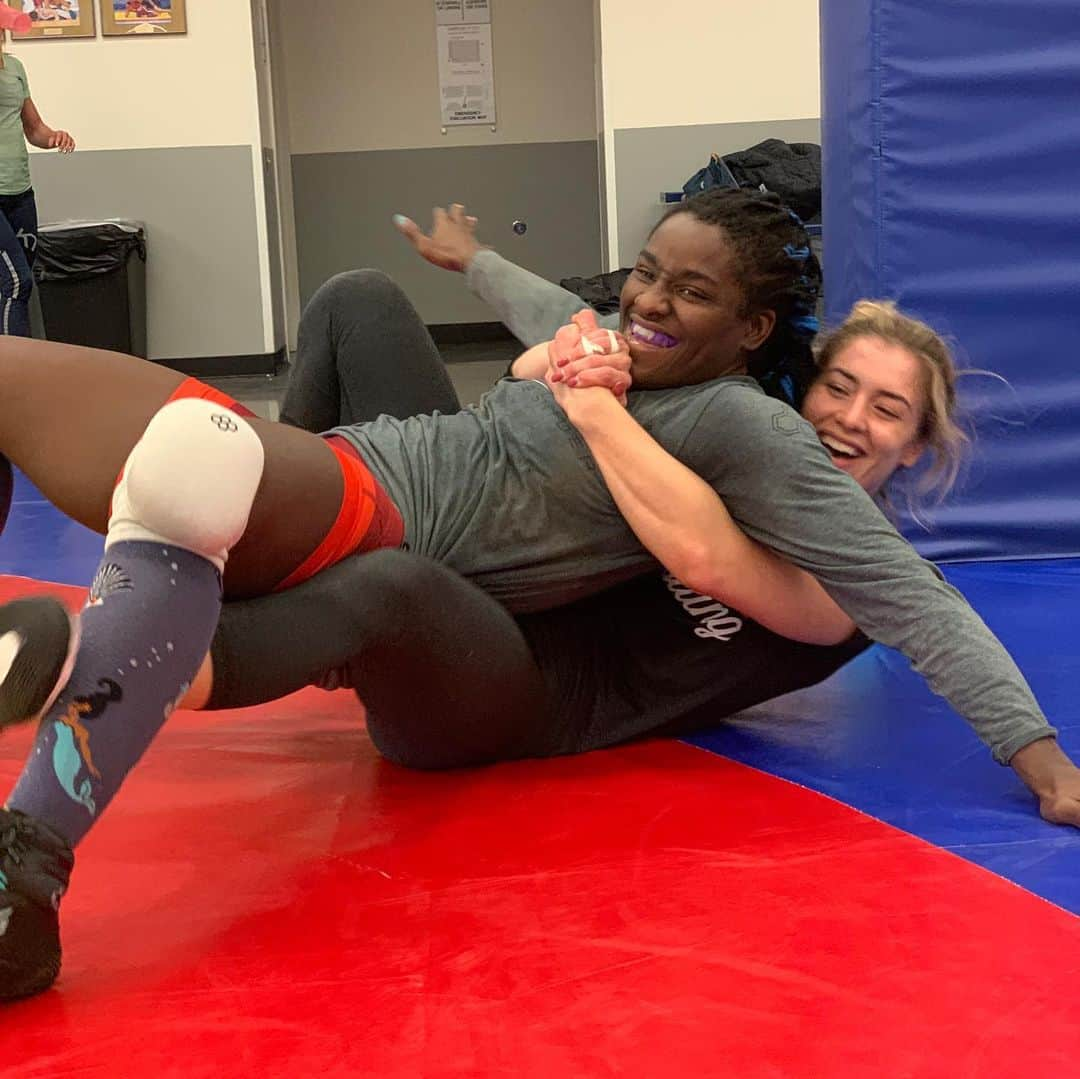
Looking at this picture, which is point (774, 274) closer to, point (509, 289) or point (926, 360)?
point (926, 360)

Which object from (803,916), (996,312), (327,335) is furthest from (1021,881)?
(996,312)

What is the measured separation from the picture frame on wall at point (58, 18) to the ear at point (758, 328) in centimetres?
529

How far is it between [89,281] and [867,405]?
4935mm

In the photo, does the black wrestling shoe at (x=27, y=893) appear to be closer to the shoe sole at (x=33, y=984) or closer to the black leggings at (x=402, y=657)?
the shoe sole at (x=33, y=984)

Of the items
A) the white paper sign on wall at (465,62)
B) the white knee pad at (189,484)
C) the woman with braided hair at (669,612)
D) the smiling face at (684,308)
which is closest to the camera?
the white knee pad at (189,484)

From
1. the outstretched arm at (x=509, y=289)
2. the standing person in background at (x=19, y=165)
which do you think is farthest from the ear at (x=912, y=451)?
the standing person in background at (x=19, y=165)

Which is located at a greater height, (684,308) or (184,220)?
(184,220)

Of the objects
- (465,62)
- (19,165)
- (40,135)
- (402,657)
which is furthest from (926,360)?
(465,62)

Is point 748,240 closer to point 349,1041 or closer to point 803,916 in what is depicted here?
point 803,916

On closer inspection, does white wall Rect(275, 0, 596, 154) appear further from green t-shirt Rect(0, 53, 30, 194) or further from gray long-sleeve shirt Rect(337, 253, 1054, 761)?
gray long-sleeve shirt Rect(337, 253, 1054, 761)

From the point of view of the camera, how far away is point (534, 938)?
119 centimetres

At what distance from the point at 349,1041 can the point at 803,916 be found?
428 mm

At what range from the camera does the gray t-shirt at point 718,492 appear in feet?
4.67

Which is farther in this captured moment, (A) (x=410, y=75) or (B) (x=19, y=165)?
(A) (x=410, y=75)
